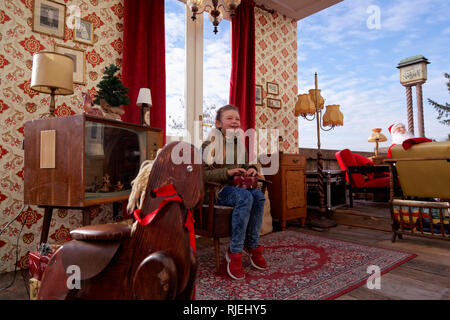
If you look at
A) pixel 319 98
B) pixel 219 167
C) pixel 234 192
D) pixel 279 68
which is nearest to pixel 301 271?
pixel 234 192

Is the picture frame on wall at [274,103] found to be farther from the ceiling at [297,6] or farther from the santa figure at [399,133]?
the santa figure at [399,133]

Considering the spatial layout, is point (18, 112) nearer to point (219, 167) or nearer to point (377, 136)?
point (219, 167)

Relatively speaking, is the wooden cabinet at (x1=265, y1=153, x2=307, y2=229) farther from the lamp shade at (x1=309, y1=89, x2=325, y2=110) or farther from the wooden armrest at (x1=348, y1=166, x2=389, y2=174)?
the wooden armrest at (x1=348, y1=166, x2=389, y2=174)

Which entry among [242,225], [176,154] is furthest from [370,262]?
[176,154]

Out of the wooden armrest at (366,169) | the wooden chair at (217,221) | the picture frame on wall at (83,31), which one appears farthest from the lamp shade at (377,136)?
the picture frame on wall at (83,31)

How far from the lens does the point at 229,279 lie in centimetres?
177

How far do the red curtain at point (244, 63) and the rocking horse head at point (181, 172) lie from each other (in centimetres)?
280

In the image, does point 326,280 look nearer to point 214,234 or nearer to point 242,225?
point 242,225

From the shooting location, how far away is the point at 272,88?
4.13 m

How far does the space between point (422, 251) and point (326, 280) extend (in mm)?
1219

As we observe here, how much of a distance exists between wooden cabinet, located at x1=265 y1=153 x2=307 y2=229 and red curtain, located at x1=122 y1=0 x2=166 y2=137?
1.51m

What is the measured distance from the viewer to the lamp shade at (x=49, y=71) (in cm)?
168

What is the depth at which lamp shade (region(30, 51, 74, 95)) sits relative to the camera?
1.68 metres

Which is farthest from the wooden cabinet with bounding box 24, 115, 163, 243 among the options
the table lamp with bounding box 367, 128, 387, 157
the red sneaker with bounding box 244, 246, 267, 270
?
the table lamp with bounding box 367, 128, 387, 157
